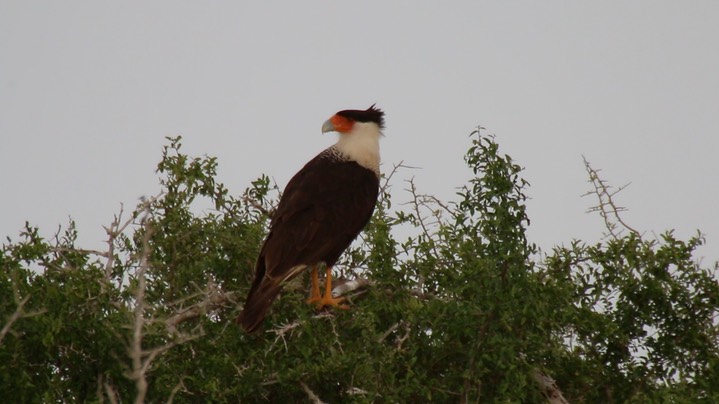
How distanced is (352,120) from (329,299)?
6.56 ft

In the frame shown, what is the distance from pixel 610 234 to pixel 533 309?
3.38 ft

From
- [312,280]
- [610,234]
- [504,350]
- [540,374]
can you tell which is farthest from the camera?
[312,280]

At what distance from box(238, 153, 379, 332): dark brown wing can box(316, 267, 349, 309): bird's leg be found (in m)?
0.10

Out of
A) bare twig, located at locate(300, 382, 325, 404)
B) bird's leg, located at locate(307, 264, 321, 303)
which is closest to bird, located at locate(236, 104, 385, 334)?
bird's leg, located at locate(307, 264, 321, 303)

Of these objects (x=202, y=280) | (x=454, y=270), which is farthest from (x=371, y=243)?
(x=202, y=280)

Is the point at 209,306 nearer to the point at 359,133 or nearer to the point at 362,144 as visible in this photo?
the point at 362,144

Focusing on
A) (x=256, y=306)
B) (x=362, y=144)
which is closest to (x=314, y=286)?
(x=256, y=306)

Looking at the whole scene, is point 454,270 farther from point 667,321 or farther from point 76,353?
point 76,353

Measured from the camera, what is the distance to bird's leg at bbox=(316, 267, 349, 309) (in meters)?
5.76

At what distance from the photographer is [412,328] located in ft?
16.8

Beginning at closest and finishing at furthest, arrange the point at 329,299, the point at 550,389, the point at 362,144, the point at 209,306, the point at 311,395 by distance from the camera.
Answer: the point at 311,395 < the point at 550,389 < the point at 209,306 < the point at 329,299 < the point at 362,144

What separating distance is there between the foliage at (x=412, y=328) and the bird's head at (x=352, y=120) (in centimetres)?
189

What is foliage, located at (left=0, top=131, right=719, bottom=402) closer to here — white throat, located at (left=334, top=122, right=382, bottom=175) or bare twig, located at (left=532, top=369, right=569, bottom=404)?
bare twig, located at (left=532, top=369, right=569, bottom=404)

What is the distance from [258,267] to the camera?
18.6 ft
